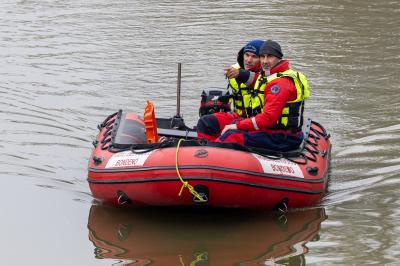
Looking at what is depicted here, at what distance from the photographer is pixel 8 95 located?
37.4 ft

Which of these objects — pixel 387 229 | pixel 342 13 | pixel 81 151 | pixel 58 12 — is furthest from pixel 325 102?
pixel 58 12

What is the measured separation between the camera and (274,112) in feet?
23.9

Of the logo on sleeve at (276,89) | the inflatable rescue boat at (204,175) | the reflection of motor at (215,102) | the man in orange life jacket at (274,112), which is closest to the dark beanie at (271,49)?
the man in orange life jacket at (274,112)

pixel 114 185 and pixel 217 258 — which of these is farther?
pixel 114 185

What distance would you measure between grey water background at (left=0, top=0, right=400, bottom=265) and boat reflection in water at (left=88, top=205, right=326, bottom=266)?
4 centimetres

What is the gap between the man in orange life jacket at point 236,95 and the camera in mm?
7789

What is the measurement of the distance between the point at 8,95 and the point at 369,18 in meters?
6.76

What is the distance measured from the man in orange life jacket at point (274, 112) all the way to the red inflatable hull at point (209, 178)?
25cm

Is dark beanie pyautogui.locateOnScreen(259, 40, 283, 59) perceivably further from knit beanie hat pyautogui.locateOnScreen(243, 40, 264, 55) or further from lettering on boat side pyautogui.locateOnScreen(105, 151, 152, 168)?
lettering on boat side pyautogui.locateOnScreen(105, 151, 152, 168)

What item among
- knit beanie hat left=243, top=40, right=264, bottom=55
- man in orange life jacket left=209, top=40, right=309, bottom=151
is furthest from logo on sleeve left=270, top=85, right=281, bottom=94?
knit beanie hat left=243, top=40, right=264, bottom=55

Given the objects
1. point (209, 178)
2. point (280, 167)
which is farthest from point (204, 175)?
point (280, 167)

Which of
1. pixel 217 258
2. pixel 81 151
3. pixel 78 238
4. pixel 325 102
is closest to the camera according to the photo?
pixel 217 258

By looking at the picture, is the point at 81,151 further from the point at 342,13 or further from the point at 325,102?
the point at 342,13

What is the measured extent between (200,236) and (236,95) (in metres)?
1.56
